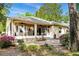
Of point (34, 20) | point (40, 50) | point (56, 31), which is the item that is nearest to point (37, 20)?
point (34, 20)

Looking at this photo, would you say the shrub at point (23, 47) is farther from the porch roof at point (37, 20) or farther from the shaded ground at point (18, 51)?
the porch roof at point (37, 20)

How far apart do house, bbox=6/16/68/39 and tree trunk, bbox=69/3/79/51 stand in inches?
4.2

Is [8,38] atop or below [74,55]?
atop

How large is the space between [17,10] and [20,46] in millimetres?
547

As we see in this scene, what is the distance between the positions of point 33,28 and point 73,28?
0.61 m

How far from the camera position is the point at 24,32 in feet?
12.5

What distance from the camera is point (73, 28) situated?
3.77 meters

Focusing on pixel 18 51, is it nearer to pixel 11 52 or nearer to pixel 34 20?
pixel 11 52

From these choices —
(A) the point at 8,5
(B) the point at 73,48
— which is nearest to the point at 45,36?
(B) the point at 73,48

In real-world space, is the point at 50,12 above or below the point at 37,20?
above

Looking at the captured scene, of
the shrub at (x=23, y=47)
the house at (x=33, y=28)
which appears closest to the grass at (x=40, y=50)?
the shrub at (x=23, y=47)

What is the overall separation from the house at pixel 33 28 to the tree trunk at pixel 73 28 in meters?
0.11

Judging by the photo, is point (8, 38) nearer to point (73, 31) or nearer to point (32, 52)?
point (32, 52)

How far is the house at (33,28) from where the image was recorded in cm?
379
